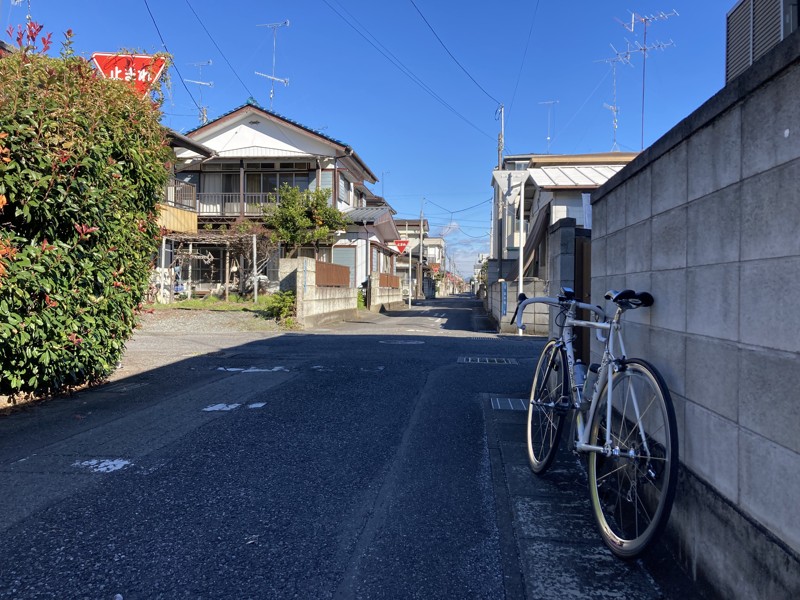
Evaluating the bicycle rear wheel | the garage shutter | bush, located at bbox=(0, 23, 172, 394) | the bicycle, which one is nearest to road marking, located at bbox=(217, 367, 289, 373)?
bush, located at bbox=(0, 23, 172, 394)

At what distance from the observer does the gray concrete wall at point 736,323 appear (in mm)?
1888

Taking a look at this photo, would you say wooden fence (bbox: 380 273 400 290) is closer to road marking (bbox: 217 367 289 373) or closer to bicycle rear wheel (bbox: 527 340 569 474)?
road marking (bbox: 217 367 289 373)

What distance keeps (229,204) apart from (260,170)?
2096mm

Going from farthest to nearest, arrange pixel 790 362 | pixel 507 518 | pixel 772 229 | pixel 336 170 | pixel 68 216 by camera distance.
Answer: pixel 336 170
pixel 68 216
pixel 507 518
pixel 772 229
pixel 790 362

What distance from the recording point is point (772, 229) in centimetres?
199

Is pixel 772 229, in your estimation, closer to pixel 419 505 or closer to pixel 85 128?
pixel 419 505

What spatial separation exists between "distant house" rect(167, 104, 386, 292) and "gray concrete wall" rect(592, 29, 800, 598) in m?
22.3

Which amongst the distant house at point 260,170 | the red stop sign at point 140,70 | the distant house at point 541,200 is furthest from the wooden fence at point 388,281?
the red stop sign at point 140,70

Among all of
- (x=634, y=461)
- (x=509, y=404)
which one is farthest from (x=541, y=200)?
(x=634, y=461)

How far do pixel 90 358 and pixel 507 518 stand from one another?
510 centimetres

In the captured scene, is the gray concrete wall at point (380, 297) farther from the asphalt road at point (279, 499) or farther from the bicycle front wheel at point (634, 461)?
the bicycle front wheel at point (634, 461)

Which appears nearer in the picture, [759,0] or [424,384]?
A: [759,0]

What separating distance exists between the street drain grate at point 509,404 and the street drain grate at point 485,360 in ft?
9.53

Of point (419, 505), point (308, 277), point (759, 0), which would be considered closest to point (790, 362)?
point (419, 505)
